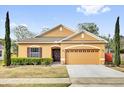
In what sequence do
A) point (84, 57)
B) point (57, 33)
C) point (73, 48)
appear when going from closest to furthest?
point (84, 57) → point (73, 48) → point (57, 33)

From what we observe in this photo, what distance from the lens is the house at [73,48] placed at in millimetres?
29266

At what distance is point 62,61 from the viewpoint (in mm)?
29109

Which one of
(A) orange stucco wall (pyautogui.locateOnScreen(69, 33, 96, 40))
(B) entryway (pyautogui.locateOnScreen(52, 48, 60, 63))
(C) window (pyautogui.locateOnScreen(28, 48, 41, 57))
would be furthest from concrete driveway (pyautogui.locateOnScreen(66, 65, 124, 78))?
(B) entryway (pyautogui.locateOnScreen(52, 48, 60, 63))

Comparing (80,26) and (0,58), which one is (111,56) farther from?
(80,26)

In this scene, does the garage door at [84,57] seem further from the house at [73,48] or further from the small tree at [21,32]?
the small tree at [21,32]

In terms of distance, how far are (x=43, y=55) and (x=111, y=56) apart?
7.37 metres

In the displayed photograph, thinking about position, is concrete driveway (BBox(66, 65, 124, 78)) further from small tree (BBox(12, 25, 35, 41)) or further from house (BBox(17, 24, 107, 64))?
small tree (BBox(12, 25, 35, 41))

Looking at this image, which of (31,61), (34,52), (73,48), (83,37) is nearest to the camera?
(31,61)

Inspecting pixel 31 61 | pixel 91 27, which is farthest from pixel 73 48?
pixel 91 27

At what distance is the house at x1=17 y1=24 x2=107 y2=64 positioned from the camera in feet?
96.0

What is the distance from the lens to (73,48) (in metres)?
29.4

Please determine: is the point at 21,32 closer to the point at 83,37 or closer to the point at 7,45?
the point at 83,37

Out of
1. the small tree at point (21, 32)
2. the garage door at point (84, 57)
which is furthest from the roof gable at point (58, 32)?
the small tree at point (21, 32)

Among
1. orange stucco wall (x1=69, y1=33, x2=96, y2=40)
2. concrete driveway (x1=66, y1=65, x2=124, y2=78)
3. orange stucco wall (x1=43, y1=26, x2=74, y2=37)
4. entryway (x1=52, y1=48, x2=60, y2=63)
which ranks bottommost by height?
concrete driveway (x1=66, y1=65, x2=124, y2=78)
